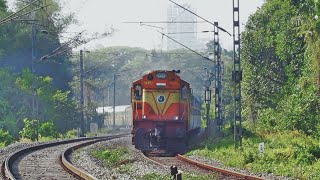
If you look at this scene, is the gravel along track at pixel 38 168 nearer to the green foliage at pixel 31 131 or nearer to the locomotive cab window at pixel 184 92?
the locomotive cab window at pixel 184 92

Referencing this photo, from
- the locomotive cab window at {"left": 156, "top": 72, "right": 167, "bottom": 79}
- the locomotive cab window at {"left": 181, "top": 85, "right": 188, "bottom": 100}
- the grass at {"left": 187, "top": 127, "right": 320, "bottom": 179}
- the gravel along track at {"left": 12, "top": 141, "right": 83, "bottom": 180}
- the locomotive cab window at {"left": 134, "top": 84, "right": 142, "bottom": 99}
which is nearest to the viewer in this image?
the gravel along track at {"left": 12, "top": 141, "right": 83, "bottom": 180}

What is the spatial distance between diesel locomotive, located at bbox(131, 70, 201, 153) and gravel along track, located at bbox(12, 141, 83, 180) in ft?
15.8

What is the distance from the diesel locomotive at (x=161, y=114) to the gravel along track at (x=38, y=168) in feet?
15.8

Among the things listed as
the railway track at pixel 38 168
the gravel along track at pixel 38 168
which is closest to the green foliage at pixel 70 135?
the railway track at pixel 38 168

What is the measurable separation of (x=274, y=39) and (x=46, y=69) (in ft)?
111

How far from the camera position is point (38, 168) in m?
21.6

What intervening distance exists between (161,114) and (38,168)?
9.77 m

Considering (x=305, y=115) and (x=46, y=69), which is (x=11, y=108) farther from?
(x=305, y=115)

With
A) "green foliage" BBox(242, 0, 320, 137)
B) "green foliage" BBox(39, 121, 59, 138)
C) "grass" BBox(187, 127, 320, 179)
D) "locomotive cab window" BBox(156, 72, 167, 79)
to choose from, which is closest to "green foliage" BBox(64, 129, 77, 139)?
"green foliage" BBox(39, 121, 59, 138)

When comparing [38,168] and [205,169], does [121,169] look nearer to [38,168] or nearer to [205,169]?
[205,169]

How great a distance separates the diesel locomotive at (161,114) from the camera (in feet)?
99.6

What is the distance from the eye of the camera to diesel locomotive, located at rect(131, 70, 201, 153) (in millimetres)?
30359

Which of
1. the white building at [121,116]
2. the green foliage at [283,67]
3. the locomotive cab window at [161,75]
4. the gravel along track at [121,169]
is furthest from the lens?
the white building at [121,116]

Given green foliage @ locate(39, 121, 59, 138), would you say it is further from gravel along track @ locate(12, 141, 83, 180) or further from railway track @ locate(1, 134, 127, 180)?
gravel along track @ locate(12, 141, 83, 180)
